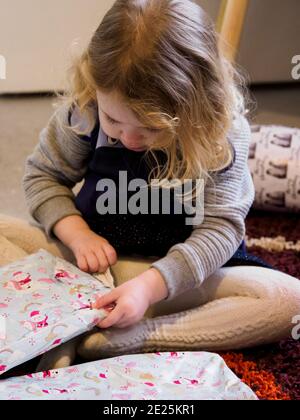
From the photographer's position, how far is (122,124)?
71 centimetres

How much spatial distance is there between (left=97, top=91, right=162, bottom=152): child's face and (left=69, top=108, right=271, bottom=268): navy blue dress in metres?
0.06

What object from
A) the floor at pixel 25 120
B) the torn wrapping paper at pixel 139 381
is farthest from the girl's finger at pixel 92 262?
the floor at pixel 25 120

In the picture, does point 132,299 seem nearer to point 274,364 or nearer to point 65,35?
point 274,364

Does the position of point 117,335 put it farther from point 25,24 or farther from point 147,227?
point 25,24

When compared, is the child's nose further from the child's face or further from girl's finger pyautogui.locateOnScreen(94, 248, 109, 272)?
girl's finger pyautogui.locateOnScreen(94, 248, 109, 272)

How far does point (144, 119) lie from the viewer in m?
0.69

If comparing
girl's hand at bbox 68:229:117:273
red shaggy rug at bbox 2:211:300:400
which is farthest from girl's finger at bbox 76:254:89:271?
red shaggy rug at bbox 2:211:300:400

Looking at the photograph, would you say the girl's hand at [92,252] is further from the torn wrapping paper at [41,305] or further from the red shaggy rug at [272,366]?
the red shaggy rug at [272,366]

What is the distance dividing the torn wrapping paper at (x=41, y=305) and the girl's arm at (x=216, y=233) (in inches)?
3.2

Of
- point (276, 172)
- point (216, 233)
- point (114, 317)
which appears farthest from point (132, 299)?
point (276, 172)
